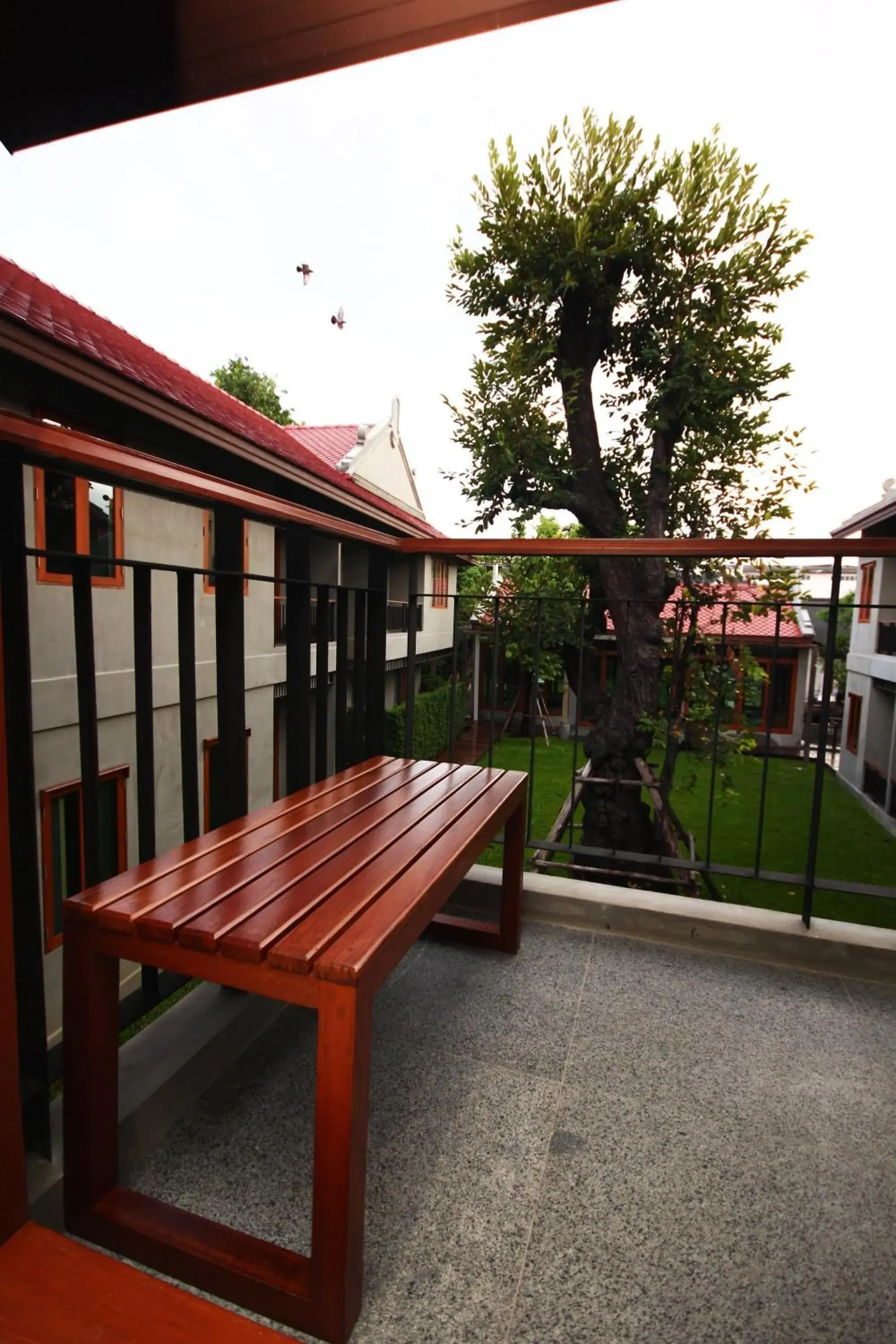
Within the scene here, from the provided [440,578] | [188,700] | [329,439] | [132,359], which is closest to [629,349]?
[132,359]

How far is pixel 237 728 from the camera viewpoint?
1.51 metres

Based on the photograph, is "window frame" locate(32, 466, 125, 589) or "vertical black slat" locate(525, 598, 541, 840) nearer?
"vertical black slat" locate(525, 598, 541, 840)

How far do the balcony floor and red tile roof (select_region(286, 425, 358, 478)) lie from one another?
13145 millimetres

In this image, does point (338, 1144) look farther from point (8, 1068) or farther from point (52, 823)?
point (52, 823)

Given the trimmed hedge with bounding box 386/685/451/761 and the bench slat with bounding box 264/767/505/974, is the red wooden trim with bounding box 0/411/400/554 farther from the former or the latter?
the trimmed hedge with bounding box 386/685/451/761

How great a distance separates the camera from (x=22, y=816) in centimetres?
99

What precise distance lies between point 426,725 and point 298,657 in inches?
487

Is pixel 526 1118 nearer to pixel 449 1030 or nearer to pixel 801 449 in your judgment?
pixel 449 1030

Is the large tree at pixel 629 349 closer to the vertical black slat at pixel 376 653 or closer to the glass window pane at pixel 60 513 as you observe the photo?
the glass window pane at pixel 60 513

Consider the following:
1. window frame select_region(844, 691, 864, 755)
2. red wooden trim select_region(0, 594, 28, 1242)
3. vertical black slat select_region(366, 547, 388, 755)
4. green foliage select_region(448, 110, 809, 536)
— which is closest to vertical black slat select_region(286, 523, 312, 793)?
vertical black slat select_region(366, 547, 388, 755)

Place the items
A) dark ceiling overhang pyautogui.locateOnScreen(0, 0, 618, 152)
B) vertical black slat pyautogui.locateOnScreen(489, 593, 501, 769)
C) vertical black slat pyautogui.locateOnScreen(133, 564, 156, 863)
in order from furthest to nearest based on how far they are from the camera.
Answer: vertical black slat pyautogui.locateOnScreen(489, 593, 501, 769) → dark ceiling overhang pyautogui.locateOnScreen(0, 0, 618, 152) → vertical black slat pyautogui.locateOnScreen(133, 564, 156, 863)

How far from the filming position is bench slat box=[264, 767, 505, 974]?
2.72ft

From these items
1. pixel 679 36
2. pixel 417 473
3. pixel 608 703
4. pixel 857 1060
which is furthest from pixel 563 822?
pixel 417 473

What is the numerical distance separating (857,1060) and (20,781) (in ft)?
5.68
